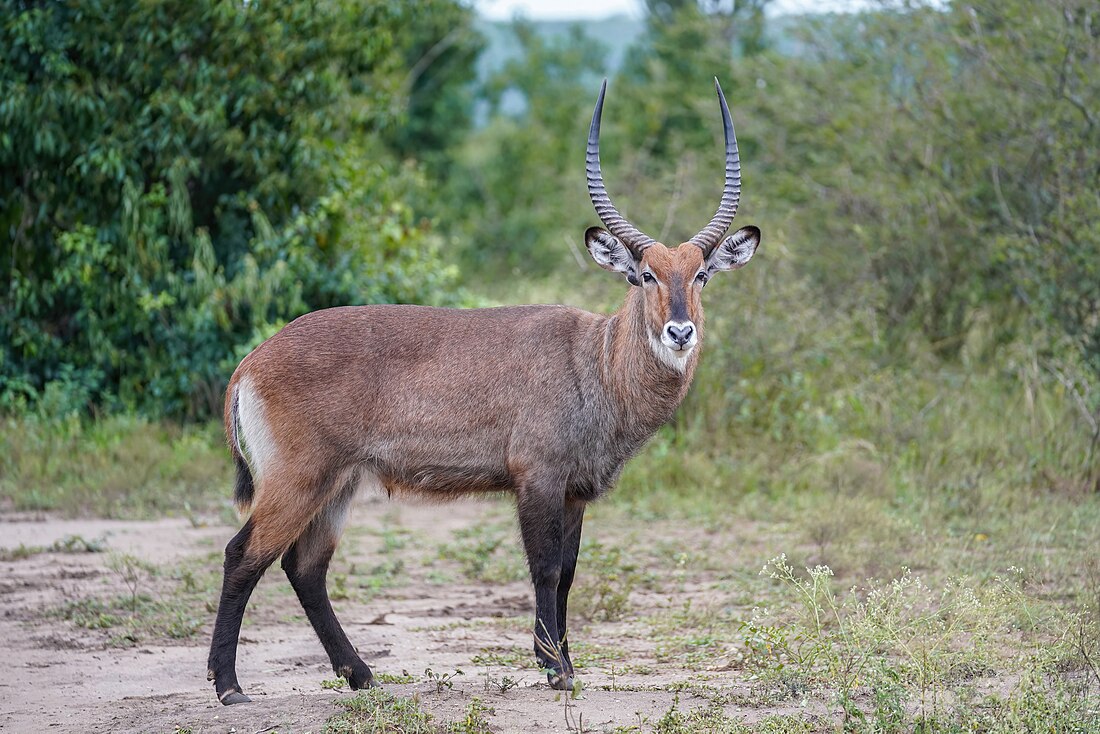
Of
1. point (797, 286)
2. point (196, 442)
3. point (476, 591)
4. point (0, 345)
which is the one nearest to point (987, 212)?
point (797, 286)

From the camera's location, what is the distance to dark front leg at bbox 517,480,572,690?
203 inches

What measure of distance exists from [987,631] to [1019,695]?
0.76m

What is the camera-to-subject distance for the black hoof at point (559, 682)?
5023 millimetres

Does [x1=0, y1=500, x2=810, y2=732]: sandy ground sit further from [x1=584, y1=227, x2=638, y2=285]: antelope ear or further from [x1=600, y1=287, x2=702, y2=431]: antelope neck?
[x1=584, y1=227, x2=638, y2=285]: antelope ear

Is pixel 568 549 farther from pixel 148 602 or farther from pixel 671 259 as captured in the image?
pixel 148 602

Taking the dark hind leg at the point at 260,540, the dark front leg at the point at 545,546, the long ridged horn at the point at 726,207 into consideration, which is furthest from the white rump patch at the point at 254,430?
the long ridged horn at the point at 726,207

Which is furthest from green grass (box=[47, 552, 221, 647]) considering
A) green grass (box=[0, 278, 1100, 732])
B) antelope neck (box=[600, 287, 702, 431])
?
antelope neck (box=[600, 287, 702, 431])

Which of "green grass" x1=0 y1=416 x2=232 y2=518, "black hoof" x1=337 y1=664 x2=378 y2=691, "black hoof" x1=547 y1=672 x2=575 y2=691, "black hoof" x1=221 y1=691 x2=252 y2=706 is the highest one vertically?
"black hoof" x1=221 y1=691 x2=252 y2=706

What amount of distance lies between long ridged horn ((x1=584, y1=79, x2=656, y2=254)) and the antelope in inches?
0.5

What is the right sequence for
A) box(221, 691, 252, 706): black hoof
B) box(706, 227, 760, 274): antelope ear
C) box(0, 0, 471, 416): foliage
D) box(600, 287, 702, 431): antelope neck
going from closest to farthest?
box(221, 691, 252, 706): black hoof, box(600, 287, 702, 431): antelope neck, box(706, 227, 760, 274): antelope ear, box(0, 0, 471, 416): foliage

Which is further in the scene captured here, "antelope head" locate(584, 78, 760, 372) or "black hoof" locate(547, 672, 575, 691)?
"antelope head" locate(584, 78, 760, 372)

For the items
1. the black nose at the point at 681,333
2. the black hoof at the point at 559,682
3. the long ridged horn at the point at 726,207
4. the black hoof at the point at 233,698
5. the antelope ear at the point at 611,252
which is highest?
the long ridged horn at the point at 726,207

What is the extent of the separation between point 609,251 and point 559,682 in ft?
6.26

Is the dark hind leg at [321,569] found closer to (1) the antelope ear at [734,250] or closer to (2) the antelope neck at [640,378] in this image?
(2) the antelope neck at [640,378]
